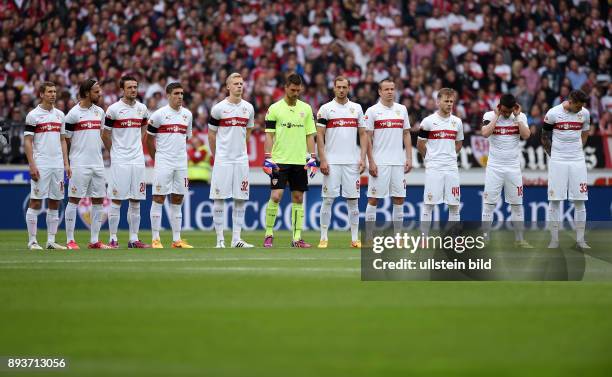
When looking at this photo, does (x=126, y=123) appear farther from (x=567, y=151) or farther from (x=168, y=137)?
(x=567, y=151)

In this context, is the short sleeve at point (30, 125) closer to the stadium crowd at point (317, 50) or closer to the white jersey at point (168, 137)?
the white jersey at point (168, 137)

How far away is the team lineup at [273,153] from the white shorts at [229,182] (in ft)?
0.05

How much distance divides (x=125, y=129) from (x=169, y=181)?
0.96m

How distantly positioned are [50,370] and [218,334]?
4.77ft

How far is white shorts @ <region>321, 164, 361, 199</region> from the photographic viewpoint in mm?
15102

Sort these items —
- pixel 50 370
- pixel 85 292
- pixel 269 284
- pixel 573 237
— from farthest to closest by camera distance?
pixel 573 237 < pixel 269 284 < pixel 85 292 < pixel 50 370

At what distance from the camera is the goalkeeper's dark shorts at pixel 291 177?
1473cm

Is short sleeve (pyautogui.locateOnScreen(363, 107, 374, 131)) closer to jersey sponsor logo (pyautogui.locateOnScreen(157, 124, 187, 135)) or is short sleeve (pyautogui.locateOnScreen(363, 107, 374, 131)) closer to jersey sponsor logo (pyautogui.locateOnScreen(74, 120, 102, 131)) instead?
jersey sponsor logo (pyautogui.locateOnScreen(157, 124, 187, 135))

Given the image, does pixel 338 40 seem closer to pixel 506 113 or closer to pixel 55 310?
pixel 506 113

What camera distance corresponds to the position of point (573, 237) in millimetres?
13461

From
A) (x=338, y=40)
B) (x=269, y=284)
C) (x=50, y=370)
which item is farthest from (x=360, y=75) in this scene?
(x=50, y=370)

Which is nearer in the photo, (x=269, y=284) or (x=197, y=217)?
(x=269, y=284)

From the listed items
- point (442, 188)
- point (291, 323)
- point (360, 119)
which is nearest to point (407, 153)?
point (442, 188)

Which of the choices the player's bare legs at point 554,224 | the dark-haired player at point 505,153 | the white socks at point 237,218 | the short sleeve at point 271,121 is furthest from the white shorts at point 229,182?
the player's bare legs at point 554,224
